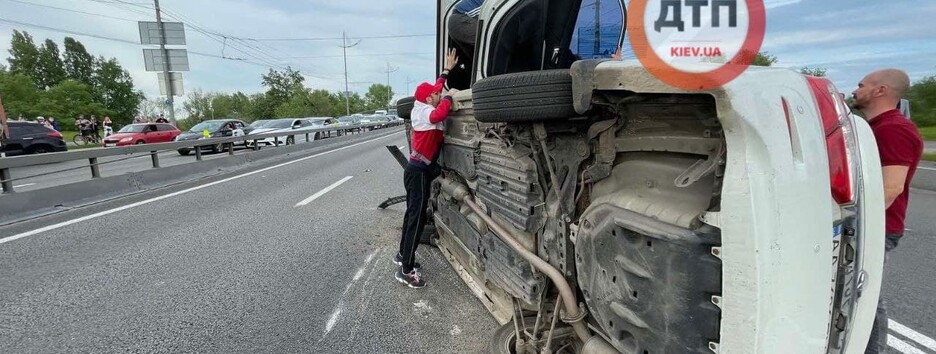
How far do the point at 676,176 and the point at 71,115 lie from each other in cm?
6504

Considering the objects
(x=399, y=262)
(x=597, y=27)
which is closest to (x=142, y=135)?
(x=399, y=262)

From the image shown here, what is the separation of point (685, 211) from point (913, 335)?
8.57 ft

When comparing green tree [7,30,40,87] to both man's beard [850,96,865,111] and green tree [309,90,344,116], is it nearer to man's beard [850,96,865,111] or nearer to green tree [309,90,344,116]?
green tree [309,90,344,116]

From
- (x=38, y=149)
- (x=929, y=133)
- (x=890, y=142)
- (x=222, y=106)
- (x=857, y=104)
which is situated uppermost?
(x=222, y=106)

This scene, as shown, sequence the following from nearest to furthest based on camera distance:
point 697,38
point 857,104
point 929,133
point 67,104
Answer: point 697,38 < point 857,104 < point 929,133 < point 67,104

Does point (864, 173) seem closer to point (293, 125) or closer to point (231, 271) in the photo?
point (231, 271)

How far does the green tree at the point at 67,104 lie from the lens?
45719mm

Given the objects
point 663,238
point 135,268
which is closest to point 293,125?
point 135,268

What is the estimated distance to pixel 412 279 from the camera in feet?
12.3

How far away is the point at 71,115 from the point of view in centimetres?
4838

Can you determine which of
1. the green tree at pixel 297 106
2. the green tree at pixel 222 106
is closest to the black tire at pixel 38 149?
the green tree at pixel 297 106

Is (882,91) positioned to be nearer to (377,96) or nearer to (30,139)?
(30,139)

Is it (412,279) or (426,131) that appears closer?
(426,131)

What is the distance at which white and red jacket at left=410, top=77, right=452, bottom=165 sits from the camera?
3412 millimetres
